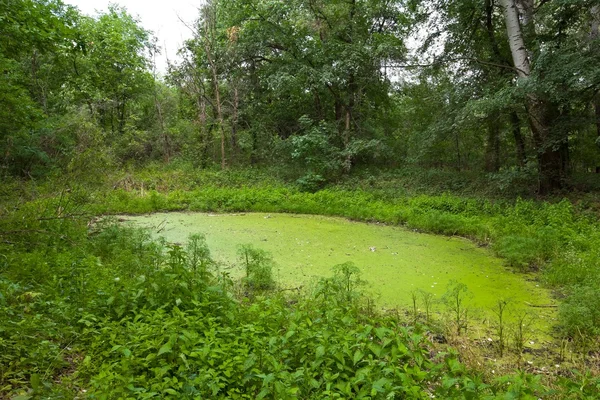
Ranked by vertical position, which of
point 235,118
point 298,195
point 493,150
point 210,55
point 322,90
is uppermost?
point 210,55

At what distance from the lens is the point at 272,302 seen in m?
2.62

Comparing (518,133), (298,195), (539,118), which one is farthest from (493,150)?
(298,195)

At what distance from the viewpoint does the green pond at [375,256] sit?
374 cm

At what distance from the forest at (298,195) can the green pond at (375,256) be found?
0.24 feet

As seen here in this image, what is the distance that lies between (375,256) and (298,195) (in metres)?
4.21

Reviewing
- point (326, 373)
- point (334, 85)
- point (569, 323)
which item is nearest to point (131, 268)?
point (326, 373)

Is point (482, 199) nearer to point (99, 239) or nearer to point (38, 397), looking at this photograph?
point (99, 239)

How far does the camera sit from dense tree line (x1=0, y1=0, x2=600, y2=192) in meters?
5.74

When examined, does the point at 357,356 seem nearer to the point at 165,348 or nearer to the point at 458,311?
the point at 165,348

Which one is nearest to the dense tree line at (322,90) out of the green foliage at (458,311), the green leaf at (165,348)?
the green leaf at (165,348)

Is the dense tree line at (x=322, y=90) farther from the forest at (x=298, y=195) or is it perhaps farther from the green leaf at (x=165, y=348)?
the green leaf at (x=165, y=348)

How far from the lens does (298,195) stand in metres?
8.86

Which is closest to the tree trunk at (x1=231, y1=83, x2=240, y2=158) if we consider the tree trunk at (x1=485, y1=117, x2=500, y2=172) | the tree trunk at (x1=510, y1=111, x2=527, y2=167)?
the tree trunk at (x1=485, y1=117, x2=500, y2=172)

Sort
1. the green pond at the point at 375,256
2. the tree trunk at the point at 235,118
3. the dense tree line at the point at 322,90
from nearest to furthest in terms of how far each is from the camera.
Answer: the green pond at the point at 375,256
the dense tree line at the point at 322,90
the tree trunk at the point at 235,118
